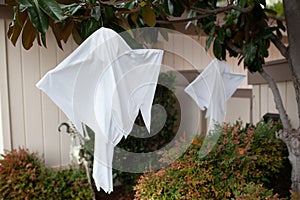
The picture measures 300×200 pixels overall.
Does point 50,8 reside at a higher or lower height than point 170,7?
lower

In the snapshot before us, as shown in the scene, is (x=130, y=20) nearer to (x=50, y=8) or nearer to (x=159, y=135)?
(x=50, y=8)

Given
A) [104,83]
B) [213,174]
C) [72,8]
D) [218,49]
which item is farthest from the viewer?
[218,49]

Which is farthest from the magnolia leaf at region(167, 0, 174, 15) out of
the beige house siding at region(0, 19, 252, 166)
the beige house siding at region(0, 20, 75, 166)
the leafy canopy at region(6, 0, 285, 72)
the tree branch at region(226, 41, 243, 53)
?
the beige house siding at region(0, 20, 75, 166)

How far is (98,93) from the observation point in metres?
1.05

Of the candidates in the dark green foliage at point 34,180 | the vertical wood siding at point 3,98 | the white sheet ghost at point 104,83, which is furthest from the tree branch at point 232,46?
the vertical wood siding at point 3,98

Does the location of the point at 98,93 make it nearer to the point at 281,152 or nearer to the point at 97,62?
the point at 97,62

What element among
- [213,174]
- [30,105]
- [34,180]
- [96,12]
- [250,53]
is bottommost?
[34,180]

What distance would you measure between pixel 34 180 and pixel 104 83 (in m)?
1.42

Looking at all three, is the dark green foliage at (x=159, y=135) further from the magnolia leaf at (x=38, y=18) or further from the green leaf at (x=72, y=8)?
the magnolia leaf at (x=38, y=18)

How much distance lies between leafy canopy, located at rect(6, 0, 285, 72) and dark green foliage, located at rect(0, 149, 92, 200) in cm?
111

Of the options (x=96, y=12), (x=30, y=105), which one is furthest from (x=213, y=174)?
(x=30, y=105)

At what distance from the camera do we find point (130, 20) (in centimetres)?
160

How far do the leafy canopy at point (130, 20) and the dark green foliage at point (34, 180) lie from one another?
1.11 m

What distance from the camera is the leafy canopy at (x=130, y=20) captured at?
1.03 meters
